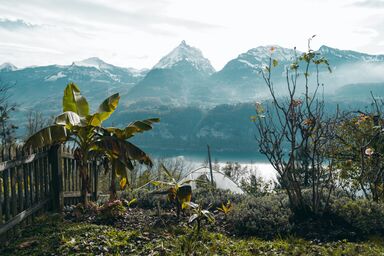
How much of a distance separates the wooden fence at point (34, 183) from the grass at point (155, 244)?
0.46m

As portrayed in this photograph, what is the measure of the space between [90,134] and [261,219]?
12.6ft

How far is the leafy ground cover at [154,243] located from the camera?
568 centimetres

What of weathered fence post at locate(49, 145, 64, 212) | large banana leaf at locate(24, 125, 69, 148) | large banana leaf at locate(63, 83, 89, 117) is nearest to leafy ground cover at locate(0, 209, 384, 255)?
weathered fence post at locate(49, 145, 64, 212)

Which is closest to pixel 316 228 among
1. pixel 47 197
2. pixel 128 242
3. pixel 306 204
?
pixel 306 204

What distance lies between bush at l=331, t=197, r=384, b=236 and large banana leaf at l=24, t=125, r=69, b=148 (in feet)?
17.9

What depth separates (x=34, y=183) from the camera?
758 centimetres

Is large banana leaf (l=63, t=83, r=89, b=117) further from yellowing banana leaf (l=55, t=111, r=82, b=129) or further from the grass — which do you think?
the grass

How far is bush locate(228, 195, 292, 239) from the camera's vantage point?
7207 mm

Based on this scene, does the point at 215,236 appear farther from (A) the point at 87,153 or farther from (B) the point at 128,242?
(A) the point at 87,153

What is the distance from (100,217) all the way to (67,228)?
0.99 m

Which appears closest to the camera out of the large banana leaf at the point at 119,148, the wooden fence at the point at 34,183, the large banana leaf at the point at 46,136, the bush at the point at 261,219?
the wooden fence at the point at 34,183

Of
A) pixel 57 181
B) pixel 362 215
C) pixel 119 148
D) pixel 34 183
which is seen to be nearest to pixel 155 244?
pixel 119 148

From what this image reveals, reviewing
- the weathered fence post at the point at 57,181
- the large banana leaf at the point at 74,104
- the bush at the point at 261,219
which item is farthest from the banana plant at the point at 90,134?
the bush at the point at 261,219

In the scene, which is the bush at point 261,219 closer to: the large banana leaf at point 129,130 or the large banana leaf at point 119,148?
the large banana leaf at point 119,148
